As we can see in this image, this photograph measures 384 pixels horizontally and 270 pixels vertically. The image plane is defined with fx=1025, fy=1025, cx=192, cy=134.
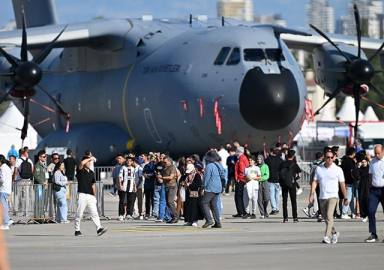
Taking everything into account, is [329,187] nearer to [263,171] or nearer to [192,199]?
[192,199]

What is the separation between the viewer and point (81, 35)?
30.5 meters

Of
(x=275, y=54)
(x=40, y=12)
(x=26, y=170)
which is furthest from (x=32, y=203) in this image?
(x=40, y=12)

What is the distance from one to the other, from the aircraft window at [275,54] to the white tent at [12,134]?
530 inches

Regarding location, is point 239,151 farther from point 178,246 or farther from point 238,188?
point 178,246

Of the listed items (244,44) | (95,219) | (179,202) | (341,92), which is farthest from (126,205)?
(341,92)

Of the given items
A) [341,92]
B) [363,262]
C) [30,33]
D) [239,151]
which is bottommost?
[363,262]

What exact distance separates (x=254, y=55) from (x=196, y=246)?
13.5 m

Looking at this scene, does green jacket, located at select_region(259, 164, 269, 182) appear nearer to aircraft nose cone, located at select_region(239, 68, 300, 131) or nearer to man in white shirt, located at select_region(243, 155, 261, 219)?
man in white shirt, located at select_region(243, 155, 261, 219)

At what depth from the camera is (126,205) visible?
2272cm

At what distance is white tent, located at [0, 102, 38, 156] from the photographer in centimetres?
4212

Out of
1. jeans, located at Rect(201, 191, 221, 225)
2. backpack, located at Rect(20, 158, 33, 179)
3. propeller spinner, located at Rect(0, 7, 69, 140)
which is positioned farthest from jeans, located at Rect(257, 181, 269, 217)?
propeller spinner, located at Rect(0, 7, 69, 140)

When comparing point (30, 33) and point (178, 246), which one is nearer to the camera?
point (178, 246)

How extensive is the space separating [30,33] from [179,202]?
10296 millimetres

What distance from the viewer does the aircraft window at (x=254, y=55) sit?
27.8 meters
